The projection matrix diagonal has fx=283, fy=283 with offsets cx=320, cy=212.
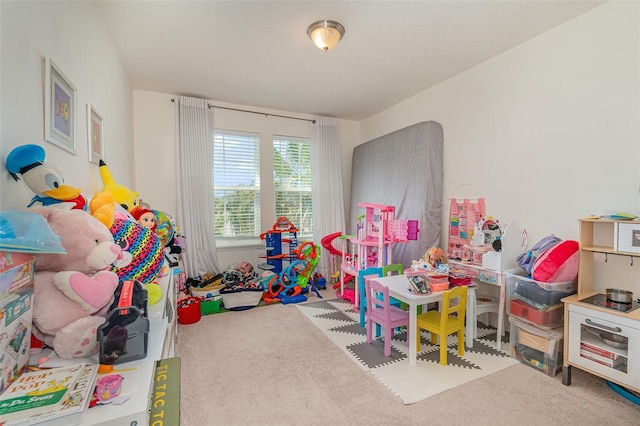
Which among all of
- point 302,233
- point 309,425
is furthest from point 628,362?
point 302,233

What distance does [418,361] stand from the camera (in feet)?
6.88

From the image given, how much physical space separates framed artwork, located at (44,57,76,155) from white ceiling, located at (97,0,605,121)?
0.95 meters

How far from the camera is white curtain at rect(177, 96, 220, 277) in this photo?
3494mm

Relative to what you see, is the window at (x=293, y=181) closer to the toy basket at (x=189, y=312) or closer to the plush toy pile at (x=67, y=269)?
the toy basket at (x=189, y=312)

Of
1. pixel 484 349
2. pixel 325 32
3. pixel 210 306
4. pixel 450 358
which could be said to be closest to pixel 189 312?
pixel 210 306

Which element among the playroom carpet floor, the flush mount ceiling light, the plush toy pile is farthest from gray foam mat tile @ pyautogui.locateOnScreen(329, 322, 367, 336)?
the flush mount ceiling light

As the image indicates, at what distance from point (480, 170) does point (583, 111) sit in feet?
2.82

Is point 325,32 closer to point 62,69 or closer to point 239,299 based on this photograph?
point 62,69

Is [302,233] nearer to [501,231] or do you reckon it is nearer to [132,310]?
[501,231]

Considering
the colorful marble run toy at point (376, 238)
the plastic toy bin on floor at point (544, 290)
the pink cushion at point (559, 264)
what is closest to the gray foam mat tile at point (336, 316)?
the colorful marble run toy at point (376, 238)

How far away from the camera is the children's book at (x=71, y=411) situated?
1.97ft

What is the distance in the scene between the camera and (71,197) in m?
1.04

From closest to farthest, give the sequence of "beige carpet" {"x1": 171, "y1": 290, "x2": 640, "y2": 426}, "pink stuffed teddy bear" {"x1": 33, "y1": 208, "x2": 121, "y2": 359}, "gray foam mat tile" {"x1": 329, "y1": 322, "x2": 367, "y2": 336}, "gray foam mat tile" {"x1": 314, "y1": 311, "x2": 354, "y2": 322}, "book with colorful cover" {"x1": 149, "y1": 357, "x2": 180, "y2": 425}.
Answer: "book with colorful cover" {"x1": 149, "y1": 357, "x2": 180, "y2": 425}
"pink stuffed teddy bear" {"x1": 33, "y1": 208, "x2": 121, "y2": 359}
"beige carpet" {"x1": 171, "y1": 290, "x2": 640, "y2": 426}
"gray foam mat tile" {"x1": 329, "y1": 322, "x2": 367, "y2": 336}
"gray foam mat tile" {"x1": 314, "y1": 311, "x2": 354, "y2": 322}

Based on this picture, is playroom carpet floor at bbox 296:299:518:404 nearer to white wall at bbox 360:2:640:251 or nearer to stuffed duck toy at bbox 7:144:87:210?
white wall at bbox 360:2:640:251
